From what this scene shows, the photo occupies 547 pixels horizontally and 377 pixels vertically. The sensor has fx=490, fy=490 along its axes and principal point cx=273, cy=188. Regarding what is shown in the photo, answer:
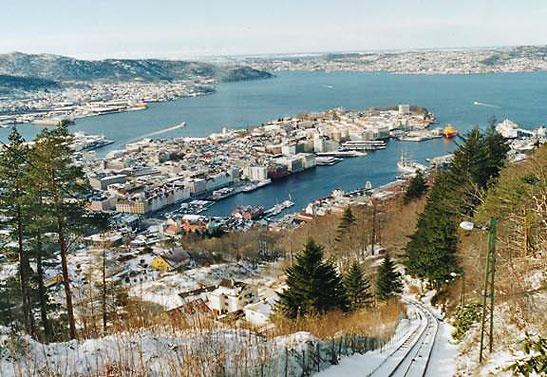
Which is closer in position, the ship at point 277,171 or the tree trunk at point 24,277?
the tree trunk at point 24,277

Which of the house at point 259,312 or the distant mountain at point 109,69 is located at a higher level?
the distant mountain at point 109,69

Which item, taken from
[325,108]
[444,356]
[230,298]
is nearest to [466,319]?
[444,356]

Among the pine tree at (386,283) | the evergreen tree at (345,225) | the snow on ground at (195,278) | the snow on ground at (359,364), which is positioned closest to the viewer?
the snow on ground at (359,364)

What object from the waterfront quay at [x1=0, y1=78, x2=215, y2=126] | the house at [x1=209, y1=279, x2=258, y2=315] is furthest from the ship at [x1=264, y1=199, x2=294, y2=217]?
the waterfront quay at [x1=0, y1=78, x2=215, y2=126]

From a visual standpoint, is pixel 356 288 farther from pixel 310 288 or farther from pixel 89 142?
pixel 89 142

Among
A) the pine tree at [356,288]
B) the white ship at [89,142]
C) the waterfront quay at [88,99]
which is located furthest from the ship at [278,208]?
the waterfront quay at [88,99]

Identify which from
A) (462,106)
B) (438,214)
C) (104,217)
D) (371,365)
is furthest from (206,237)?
(462,106)

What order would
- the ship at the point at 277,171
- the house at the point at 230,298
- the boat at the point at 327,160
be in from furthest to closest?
the boat at the point at 327,160 < the ship at the point at 277,171 < the house at the point at 230,298

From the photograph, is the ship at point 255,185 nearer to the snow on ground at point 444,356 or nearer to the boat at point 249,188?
the boat at point 249,188
